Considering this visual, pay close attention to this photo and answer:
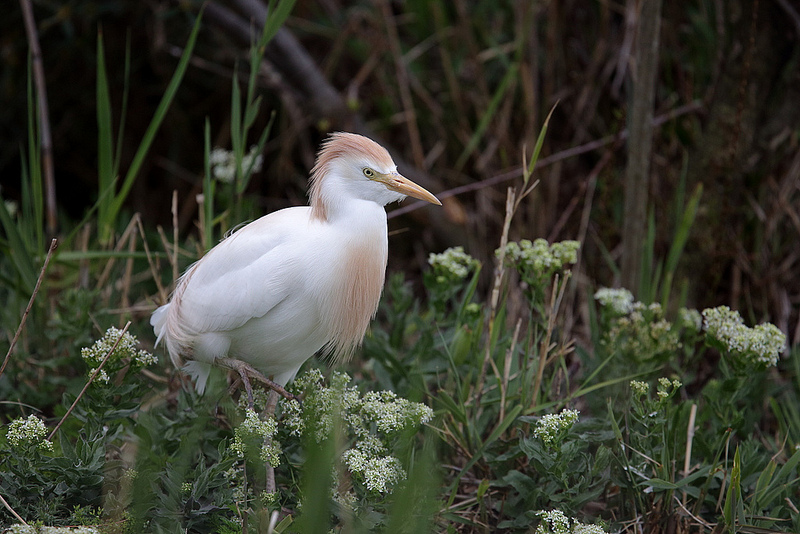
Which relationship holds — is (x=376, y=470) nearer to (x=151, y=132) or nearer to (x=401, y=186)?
(x=401, y=186)

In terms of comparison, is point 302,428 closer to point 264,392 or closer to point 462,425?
point 264,392

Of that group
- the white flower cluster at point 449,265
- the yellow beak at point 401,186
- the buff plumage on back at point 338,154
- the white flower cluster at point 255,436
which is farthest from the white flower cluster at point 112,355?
the white flower cluster at point 449,265

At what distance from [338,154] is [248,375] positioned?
55 cm

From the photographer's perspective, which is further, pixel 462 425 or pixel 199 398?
pixel 462 425

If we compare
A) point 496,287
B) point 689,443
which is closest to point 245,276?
point 496,287

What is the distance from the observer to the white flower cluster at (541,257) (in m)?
1.84

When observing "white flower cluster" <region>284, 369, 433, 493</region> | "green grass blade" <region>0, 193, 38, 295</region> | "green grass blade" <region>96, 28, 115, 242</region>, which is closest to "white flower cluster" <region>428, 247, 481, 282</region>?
"white flower cluster" <region>284, 369, 433, 493</region>

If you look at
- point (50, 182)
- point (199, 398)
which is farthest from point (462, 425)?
point (50, 182)

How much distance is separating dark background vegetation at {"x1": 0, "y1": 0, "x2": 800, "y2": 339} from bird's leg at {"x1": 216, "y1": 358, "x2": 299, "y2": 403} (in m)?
1.27

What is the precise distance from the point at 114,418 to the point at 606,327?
1316 millimetres

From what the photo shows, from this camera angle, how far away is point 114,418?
1.60 m

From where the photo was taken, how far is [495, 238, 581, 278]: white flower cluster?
184 cm

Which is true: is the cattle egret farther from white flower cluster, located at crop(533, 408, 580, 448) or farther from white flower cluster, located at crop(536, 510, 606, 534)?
white flower cluster, located at crop(536, 510, 606, 534)

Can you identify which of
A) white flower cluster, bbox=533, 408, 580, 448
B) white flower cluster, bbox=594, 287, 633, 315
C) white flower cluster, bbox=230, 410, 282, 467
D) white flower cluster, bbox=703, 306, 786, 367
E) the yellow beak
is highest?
the yellow beak
